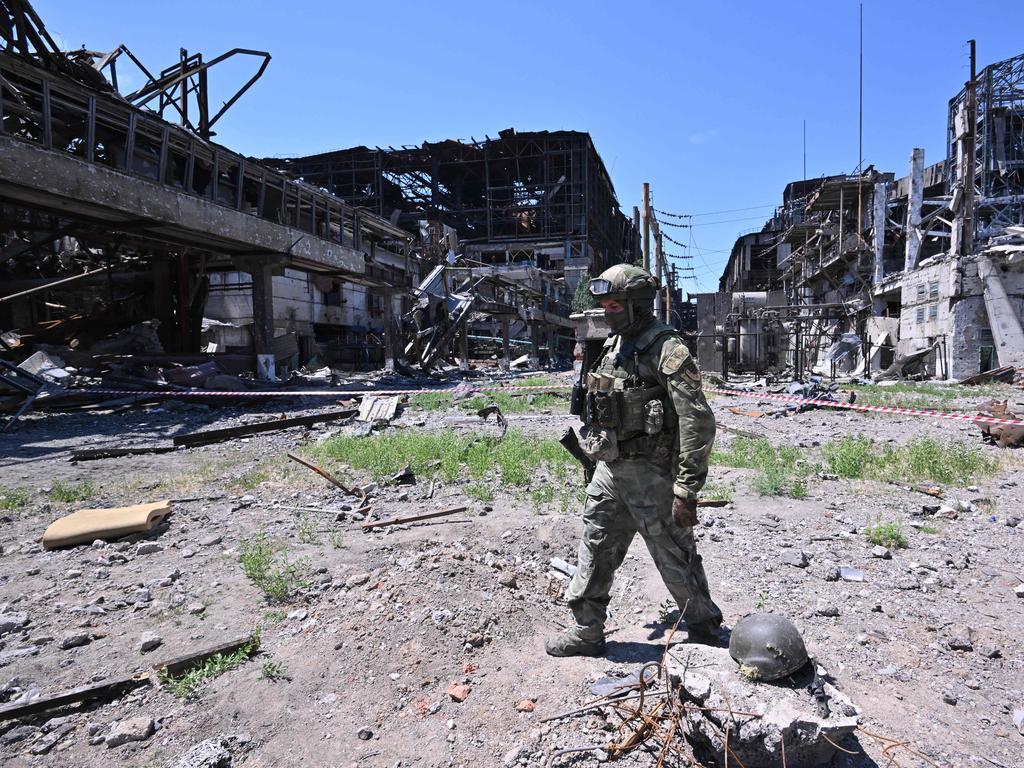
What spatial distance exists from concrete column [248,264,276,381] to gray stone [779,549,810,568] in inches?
565

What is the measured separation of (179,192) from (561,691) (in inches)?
519

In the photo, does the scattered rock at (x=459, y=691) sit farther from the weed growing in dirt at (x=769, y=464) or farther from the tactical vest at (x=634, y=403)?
the weed growing in dirt at (x=769, y=464)

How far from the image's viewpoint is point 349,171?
145 ft

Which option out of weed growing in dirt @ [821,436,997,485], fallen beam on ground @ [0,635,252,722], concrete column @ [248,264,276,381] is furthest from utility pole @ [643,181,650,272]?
fallen beam on ground @ [0,635,252,722]

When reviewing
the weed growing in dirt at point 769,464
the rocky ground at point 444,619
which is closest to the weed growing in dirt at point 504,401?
the weed growing in dirt at point 769,464

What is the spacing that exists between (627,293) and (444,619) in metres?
2.02

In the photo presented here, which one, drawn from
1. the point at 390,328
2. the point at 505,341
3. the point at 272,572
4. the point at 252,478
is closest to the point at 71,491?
the point at 252,478

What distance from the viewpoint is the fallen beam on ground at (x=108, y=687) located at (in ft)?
7.92

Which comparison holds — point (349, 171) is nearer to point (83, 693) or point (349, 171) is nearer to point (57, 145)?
point (57, 145)

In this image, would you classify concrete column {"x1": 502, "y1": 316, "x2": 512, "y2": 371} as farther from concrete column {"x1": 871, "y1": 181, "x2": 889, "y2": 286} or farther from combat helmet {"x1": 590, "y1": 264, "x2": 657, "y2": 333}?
combat helmet {"x1": 590, "y1": 264, "x2": 657, "y2": 333}

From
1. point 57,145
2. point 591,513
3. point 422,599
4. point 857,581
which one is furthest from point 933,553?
point 57,145

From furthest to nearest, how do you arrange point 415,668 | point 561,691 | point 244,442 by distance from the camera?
point 244,442 → point 415,668 → point 561,691

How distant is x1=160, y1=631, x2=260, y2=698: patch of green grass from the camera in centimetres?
255

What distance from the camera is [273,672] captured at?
2666mm
